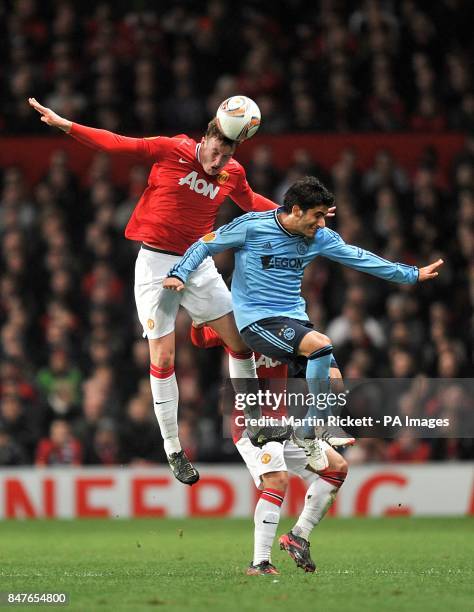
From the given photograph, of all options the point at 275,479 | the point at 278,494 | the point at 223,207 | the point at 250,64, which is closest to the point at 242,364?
the point at 275,479

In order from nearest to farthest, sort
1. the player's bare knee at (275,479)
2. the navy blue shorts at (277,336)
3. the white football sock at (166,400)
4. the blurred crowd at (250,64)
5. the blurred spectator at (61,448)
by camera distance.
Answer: the navy blue shorts at (277,336)
the player's bare knee at (275,479)
the white football sock at (166,400)
the blurred spectator at (61,448)
the blurred crowd at (250,64)

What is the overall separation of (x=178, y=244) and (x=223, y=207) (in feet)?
22.5

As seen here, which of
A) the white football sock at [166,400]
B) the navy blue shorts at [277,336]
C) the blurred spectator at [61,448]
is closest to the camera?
the navy blue shorts at [277,336]

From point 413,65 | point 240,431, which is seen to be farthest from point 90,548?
point 413,65

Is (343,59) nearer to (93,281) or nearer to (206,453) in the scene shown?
(93,281)

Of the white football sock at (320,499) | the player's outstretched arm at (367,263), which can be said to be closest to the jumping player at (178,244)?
the white football sock at (320,499)

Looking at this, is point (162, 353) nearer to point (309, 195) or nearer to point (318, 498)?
point (318, 498)

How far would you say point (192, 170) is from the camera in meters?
10.1

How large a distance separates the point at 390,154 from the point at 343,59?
1458 millimetres

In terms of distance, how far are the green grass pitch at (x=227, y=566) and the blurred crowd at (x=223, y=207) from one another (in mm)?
1318

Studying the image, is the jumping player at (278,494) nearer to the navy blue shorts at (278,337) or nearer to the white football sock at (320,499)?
the white football sock at (320,499)

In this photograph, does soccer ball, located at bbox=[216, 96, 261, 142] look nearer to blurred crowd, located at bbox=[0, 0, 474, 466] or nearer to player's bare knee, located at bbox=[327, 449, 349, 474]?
player's bare knee, located at bbox=[327, 449, 349, 474]

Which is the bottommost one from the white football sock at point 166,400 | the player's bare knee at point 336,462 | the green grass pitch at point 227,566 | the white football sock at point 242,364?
the green grass pitch at point 227,566

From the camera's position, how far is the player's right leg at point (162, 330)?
10273mm
